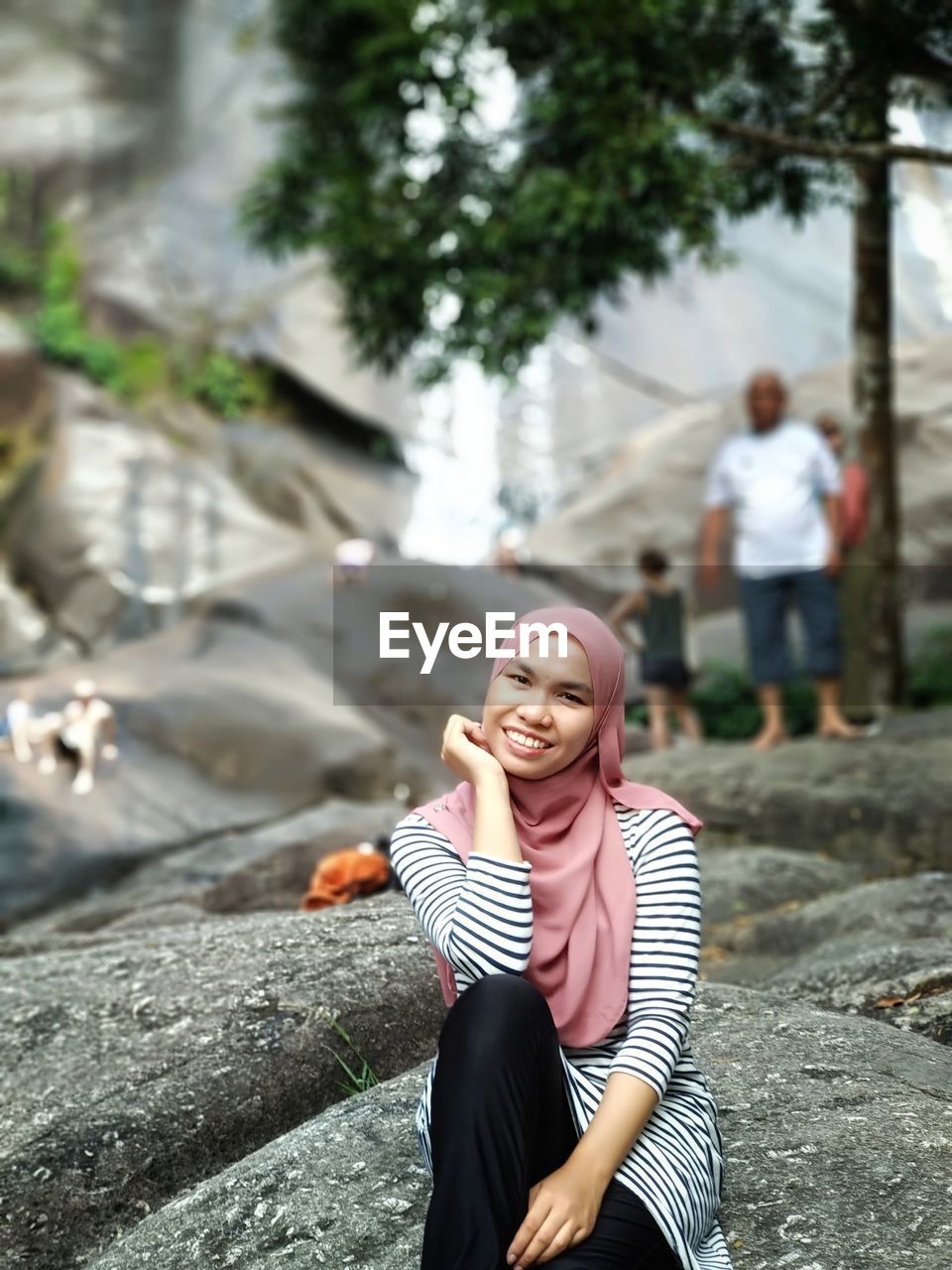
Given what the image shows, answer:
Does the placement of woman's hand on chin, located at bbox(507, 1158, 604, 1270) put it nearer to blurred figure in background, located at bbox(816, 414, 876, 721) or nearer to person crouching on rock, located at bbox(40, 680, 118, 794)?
person crouching on rock, located at bbox(40, 680, 118, 794)

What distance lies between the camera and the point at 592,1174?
6.80 ft

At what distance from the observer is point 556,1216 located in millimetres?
2016

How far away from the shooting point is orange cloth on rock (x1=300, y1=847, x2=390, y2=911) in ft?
15.6

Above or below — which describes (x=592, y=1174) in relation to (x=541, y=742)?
below

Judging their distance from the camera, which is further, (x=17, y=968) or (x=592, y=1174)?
(x=17, y=968)

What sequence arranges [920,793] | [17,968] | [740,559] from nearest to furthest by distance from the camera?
[17,968] → [920,793] → [740,559]

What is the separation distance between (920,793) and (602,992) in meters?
4.39

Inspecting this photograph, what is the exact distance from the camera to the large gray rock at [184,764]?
8484mm

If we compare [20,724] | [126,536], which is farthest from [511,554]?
[20,724]

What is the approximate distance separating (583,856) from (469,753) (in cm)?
23

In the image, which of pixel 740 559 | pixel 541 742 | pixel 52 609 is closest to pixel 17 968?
pixel 541 742

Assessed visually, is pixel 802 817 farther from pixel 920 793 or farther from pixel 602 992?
pixel 602 992

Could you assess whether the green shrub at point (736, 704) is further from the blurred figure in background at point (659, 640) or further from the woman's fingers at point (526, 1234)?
the woman's fingers at point (526, 1234)

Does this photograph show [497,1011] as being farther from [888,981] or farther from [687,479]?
[687,479]
